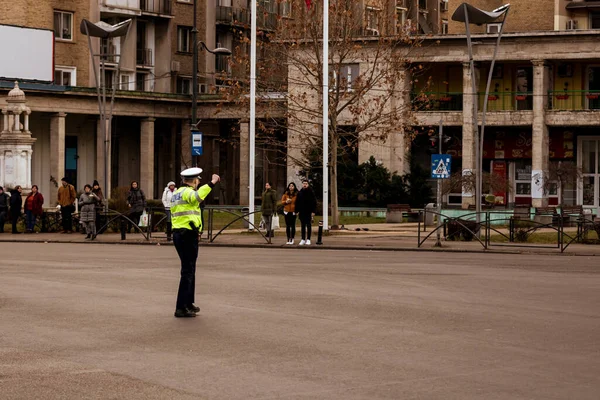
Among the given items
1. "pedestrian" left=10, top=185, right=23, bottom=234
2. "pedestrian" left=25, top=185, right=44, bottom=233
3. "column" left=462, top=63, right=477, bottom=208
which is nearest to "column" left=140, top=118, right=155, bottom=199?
"column" left=462, top=63, right=477, bottom=208

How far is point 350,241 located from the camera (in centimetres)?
3772

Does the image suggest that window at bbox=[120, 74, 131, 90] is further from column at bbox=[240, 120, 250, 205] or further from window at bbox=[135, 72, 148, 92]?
column at bbox=[240, 120, 250, 205]

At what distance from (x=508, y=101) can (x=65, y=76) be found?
24.5 meters

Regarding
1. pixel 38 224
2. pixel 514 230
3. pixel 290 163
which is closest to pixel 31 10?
pixel 290 163

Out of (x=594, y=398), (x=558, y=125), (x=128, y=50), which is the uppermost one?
(x=128, y=50)

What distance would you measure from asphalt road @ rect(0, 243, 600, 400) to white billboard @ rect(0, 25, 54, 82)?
41713mm

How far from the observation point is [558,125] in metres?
63.0

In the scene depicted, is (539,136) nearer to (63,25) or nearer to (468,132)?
(468,132)

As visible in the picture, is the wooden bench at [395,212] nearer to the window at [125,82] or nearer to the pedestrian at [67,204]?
the pedestrian at [67,204]

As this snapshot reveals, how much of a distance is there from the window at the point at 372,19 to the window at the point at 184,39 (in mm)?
17245

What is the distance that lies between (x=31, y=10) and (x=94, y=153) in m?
9.22

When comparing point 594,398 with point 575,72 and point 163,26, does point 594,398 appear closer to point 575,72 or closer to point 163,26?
point 575,72

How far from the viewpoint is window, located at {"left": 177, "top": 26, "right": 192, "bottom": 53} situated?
78.3 m

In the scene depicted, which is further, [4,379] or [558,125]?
[558,125]
